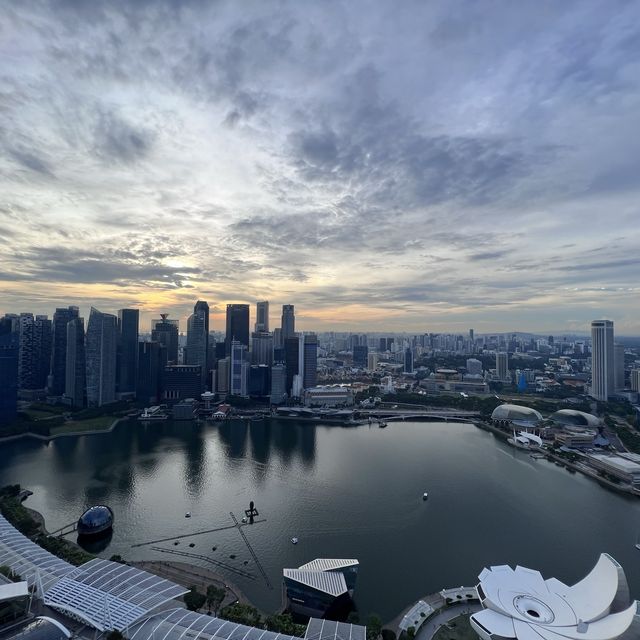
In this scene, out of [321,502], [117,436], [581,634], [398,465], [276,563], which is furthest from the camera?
[117,436]

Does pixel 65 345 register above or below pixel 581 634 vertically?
above

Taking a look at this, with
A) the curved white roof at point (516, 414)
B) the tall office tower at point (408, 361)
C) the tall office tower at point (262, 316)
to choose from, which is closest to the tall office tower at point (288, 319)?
the tall office tower at point (262, 316)

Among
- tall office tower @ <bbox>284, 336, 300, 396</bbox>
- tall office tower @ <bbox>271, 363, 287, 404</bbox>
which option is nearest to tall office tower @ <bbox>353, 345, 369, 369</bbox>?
tall office tower @ <bbox>284, 336, 300, 396</bbox>

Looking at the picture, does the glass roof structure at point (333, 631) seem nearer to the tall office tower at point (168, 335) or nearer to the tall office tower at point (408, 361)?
the tall office tower at point (168, 335)

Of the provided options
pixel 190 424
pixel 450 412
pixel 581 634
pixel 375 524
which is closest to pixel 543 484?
pixel 375 524

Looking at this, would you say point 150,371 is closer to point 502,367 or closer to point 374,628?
point 374,628

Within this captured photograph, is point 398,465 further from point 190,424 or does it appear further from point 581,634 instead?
point 190,424

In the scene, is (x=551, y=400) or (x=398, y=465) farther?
(x=551, y=400)
